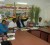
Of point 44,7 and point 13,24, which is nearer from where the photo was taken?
point 13,24

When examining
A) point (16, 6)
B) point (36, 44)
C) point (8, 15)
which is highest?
point (16, 6)

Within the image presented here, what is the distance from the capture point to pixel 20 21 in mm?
5113

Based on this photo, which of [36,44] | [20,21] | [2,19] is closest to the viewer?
[36,44]

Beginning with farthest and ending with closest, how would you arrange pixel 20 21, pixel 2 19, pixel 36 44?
pixel 20 21, pixel 2 19, pixel 36 44

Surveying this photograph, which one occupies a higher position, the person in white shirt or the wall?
the wall

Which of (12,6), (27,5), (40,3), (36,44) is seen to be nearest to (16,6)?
(12,6)

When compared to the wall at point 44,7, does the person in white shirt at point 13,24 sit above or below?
below

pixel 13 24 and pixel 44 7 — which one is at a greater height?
pixel 44 7

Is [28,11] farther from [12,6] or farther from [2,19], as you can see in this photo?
[2,19]

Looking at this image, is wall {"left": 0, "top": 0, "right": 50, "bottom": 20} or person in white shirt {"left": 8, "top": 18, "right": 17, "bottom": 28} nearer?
person in white shirt {"left": 8, "top": 18, "right": 17, "bottom": 28}

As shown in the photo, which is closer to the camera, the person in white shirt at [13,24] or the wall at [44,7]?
the person in white shirt at [13,24]

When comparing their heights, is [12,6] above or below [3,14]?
above

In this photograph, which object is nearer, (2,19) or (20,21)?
(2,19)

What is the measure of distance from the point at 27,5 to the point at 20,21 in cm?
85
